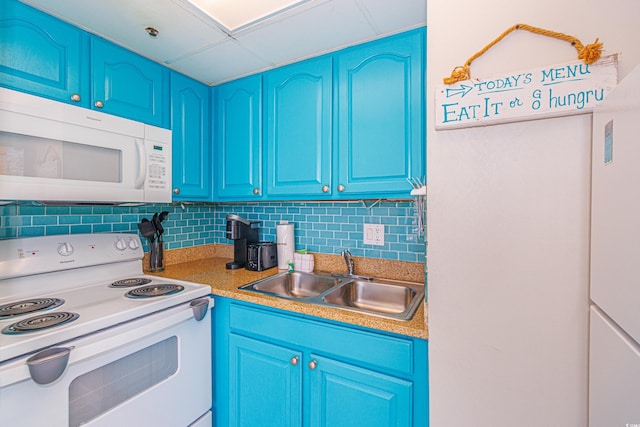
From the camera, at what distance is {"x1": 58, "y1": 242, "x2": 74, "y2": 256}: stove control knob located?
4.50 feet

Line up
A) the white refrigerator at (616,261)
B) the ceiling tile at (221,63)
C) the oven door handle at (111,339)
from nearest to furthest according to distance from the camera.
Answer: the white refrigerator at (616,261) < the oven door handle at (111,339) < the ceiling tile at (221,63)

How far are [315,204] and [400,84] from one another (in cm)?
88

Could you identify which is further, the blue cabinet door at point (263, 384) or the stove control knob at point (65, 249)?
the stove control knob at point (65, 249)

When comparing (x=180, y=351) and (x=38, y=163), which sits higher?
(x=38, y=163)

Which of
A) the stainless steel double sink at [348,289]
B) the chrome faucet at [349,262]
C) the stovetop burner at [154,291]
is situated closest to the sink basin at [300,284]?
the stainless steel double sink at [348,289]

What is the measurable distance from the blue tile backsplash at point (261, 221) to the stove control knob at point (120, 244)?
12 cm

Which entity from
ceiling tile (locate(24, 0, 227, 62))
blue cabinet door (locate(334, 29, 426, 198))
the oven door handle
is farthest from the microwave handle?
blue cabinet door (locate(334, 29, 426, 198))

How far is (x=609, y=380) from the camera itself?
22.2 inches

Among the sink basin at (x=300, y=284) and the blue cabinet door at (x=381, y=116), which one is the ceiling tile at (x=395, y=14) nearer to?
the blue cabinet door at (x=381, y=116)

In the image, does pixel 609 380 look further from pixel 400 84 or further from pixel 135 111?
pixel 135 111

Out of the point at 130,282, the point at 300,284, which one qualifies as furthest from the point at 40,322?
the point at 300,284

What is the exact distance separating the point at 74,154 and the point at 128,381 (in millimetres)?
964

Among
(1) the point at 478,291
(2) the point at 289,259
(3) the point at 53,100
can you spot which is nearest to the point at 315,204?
(2) the point at 289,259

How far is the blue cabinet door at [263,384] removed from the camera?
1.26 meters
